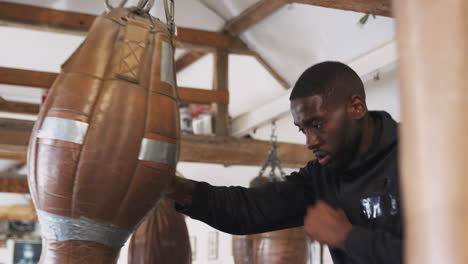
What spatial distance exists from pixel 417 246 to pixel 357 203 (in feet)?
3.73

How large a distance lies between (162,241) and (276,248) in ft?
3.14

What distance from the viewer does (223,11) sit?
5402mm

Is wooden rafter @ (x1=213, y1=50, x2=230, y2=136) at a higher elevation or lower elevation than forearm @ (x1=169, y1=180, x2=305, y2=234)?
higher

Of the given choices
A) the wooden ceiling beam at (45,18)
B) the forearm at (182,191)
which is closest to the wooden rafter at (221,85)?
the wooden ceiling beam at (45,18)

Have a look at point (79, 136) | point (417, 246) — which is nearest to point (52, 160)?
point (79, 136)

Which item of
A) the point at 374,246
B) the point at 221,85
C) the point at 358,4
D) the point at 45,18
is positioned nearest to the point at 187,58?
the point at 221,85

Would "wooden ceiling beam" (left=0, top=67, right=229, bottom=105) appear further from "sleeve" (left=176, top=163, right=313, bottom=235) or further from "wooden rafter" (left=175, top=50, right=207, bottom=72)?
"sleeve" (left=176, top=163, right=313, bottom=235)

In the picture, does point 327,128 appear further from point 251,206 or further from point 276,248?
point 276,248

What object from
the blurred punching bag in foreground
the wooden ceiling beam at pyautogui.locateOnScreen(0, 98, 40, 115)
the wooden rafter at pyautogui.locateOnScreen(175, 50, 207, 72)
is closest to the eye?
the blurred punching bag in foreground

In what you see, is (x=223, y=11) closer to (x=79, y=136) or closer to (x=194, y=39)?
(x=194, y=39)

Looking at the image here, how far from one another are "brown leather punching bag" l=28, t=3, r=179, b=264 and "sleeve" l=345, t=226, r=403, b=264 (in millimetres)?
497

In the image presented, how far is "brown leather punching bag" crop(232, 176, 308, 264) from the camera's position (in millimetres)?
3740

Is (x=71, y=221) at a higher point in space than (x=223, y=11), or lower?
lower

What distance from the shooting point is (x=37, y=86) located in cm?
451
